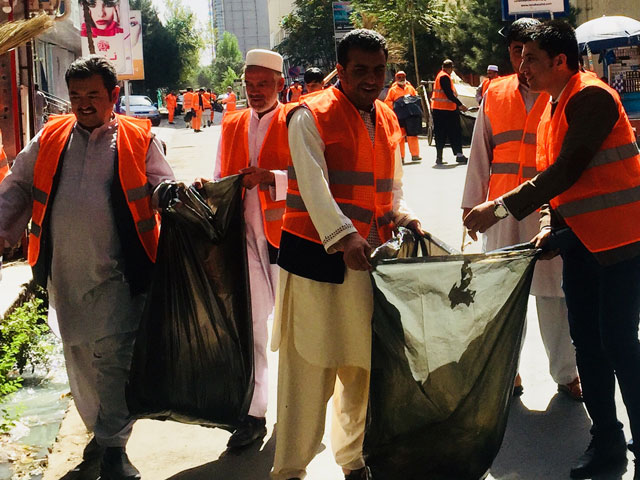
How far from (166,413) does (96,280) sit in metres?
0.66

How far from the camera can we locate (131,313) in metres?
4.24

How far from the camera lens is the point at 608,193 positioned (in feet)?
11.8

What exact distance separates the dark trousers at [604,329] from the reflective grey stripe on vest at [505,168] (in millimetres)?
941

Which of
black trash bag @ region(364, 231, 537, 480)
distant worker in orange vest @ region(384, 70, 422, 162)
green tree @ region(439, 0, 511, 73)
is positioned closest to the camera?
black trash bag @ region(364, 231, 537, 480)

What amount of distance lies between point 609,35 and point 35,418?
15942mm

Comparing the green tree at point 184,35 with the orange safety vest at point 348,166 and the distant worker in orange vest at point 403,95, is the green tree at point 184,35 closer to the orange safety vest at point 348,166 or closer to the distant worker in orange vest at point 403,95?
the distant worker in orange vest at point 403,95

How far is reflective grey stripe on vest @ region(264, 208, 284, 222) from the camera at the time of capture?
4.64m

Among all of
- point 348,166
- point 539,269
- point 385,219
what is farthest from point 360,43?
point 539,269

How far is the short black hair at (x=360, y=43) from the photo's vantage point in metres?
3.58

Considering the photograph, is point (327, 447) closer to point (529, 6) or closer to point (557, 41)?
point (557, 41)

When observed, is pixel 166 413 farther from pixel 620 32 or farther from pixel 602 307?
pixel 620 32

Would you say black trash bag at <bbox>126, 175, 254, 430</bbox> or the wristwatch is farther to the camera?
black trash bag at <bbox>126, 175, 254, 430</bbox>

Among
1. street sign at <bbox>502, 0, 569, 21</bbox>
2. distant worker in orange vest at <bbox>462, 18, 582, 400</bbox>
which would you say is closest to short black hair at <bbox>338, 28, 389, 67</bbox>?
distant worker in orange vest at <bbox>462, 18, 582, 400</bbox>

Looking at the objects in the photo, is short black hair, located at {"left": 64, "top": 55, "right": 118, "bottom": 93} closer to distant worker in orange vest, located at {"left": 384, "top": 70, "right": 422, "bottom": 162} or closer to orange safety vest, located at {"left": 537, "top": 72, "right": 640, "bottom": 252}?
orange safety vest, located at {"left": 537, "top": 72, "right": 640, "bottom": 252}
